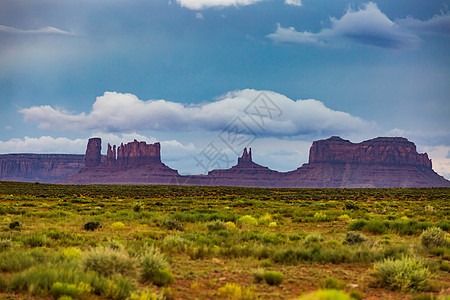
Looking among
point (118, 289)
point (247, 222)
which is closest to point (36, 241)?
point (118, 289)

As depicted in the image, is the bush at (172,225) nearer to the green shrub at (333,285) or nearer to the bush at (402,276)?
the green shrub at (333,285)

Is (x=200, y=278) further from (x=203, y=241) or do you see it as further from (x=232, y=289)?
(x=203, y=241)

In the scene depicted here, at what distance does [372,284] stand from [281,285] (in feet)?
7.11

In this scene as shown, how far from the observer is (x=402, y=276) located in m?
8.78

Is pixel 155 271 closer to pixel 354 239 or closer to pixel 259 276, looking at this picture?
pixel 259 276

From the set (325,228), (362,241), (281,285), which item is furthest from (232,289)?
(325,228)

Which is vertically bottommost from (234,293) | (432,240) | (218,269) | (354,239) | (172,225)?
(172,225)

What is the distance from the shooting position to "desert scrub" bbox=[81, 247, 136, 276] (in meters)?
8.01

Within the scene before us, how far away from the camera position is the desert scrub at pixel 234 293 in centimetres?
Result: 734

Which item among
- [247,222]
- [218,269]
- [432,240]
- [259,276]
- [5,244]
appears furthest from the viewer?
[247,222]

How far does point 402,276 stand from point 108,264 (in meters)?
6.69

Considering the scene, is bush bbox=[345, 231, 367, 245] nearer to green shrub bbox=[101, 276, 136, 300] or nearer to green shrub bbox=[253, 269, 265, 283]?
green shrub bbox=[253, 269, 265, 283]

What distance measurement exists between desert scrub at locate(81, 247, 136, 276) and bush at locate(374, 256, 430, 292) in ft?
18.9

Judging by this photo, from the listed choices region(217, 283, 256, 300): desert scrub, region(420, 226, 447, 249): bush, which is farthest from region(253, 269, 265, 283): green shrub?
region(420, 226, 447, 249): bush
